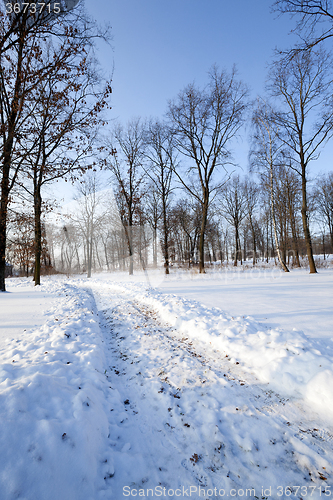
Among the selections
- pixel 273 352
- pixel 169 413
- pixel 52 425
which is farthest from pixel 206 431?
pixel 273 352

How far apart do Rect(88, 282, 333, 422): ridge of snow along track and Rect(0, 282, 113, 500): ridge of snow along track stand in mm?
2326

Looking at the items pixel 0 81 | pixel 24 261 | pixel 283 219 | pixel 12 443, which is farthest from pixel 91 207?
pixel 12 443

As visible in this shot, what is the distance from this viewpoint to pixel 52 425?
6.55ft

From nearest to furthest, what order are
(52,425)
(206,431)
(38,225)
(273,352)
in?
1. (52,425)
2. (206,431)
3. (273,352)
4. (38,225)

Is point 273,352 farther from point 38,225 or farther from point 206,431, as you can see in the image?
point 38,225

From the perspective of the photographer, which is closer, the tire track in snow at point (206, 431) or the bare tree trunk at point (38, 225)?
the tire track in snow at point (206, 431)

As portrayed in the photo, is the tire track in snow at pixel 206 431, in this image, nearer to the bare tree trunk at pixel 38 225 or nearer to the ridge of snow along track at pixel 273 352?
the ridge of snow along track at pixel 273 352

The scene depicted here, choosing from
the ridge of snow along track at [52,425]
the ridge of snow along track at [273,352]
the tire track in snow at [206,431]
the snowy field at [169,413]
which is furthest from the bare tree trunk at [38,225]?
the tire track in snow at [206,431]

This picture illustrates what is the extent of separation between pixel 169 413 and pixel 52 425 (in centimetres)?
133

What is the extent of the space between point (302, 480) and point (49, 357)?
3.52m

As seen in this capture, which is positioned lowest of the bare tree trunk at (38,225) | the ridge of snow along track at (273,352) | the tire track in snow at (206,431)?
the tire track in snow at (206,431)

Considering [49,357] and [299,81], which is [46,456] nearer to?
[49,357]

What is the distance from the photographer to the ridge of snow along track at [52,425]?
5.16 ft

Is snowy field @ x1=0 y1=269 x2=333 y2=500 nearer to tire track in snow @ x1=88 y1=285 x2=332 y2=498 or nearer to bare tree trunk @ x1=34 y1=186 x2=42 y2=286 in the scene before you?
tire track in snow @ x1=88 y1=285 x2=332 y2=498
